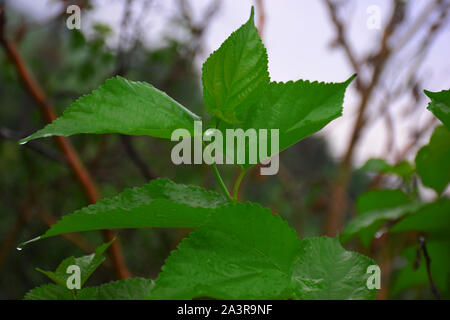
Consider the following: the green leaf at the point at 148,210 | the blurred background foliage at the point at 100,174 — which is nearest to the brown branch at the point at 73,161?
the blurred background foliage at the point at 100,174

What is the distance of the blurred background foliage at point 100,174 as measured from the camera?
904 millimetres

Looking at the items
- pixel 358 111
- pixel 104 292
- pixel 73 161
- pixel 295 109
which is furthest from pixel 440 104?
pixel 358 111

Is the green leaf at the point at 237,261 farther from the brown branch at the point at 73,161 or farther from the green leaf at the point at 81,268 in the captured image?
the brown branch at the point at 73,161

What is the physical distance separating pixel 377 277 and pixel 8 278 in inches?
71.4

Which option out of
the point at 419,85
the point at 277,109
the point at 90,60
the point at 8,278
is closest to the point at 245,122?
the point at 277,109

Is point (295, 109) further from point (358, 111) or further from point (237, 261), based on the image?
point (358, 111)

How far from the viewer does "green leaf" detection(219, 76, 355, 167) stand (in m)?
0.17

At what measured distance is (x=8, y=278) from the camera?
1707 mm

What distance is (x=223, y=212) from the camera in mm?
150

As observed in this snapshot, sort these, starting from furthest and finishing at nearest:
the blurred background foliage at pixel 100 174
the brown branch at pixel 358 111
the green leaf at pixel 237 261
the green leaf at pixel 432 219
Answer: the blurred background foliage at pixel 100 174
the brown branch at pixel 358 111
the green leaf at pixel 432 219
the green leaf at pixel 237 261

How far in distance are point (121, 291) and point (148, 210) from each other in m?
0.06

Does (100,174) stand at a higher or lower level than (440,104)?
higher

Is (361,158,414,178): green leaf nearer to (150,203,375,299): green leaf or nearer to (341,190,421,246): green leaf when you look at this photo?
(341,190,421,246): green leaf
